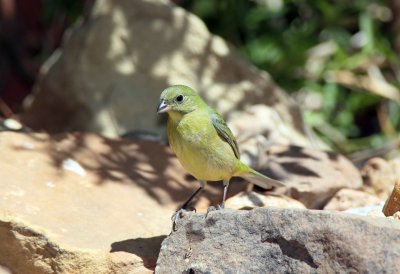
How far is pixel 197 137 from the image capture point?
529 cm

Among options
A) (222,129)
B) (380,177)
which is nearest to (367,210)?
(380,177)

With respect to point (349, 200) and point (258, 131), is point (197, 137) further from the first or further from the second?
point (258, 131)

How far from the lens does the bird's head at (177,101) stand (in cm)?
539

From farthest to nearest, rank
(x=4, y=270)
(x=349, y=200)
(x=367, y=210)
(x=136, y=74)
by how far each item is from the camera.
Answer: (x=136, y=74), (x=349, y=200), (x=367, y=210), (x=4, y=270)

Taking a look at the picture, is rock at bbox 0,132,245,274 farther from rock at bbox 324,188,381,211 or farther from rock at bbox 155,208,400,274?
rock at bbox 324,188,381,211

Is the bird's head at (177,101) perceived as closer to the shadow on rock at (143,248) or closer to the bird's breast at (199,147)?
the bird's breast at (199,147)

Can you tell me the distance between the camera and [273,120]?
24.8ft

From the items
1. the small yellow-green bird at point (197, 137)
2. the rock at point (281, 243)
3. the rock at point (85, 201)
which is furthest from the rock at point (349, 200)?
the rock at point (281, 243)

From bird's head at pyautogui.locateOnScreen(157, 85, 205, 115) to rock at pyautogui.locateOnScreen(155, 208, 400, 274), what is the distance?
92cm

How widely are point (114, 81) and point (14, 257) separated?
9.96ft

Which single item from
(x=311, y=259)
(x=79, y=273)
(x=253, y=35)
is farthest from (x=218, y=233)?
(x=253, y=35)

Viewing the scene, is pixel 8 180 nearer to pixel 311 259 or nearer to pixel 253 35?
pixel 311 259

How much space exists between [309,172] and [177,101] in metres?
1.45

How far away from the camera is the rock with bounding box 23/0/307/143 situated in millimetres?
7715
